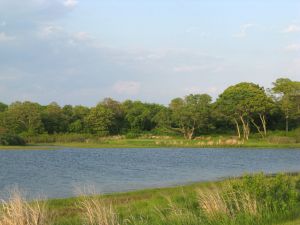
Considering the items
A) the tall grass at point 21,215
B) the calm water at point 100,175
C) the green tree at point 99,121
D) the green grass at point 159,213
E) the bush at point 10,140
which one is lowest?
the calm water at point 100,175

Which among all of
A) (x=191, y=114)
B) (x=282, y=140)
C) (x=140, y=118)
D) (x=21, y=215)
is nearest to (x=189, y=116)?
(x=191, y=114)

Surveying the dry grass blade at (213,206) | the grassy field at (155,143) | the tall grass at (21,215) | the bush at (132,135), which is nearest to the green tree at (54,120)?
the grassy field at (155,143)

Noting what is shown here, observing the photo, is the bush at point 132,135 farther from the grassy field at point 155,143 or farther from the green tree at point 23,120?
the green tree at point 23,120

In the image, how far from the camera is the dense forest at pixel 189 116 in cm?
8258

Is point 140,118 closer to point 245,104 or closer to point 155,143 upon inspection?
point 155,143

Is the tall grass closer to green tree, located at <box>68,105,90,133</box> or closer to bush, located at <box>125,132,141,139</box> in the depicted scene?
bush, located at <box>125,132,141,139</box>

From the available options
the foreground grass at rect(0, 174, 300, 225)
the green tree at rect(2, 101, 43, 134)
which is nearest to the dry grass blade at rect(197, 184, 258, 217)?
the foreground grass at rect(0, 174, 300, 225)

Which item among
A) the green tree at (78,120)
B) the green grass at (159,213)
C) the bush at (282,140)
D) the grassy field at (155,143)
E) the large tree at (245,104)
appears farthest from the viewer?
the green tree at (78,120)

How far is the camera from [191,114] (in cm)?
8306

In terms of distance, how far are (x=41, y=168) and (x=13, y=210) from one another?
26.2 metres

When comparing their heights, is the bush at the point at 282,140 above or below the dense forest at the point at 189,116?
below

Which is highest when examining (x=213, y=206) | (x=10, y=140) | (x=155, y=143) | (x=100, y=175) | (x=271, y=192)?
(x=10, y=140)

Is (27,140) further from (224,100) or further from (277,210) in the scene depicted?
(277,210)

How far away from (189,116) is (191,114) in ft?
2.12
